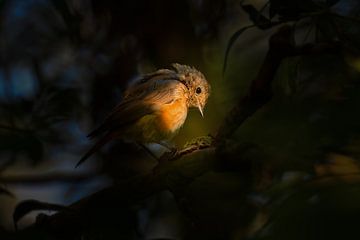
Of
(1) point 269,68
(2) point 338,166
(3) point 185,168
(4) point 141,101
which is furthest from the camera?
(4) point 141,101

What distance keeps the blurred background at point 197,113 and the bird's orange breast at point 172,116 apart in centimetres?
7

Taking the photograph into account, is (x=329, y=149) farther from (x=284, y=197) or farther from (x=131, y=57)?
(x=131, y=57)

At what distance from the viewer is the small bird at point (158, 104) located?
3199mm

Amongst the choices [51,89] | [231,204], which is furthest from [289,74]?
[51,89]

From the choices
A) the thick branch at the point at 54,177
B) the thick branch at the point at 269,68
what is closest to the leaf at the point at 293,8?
the thick branch at the point at 269,68

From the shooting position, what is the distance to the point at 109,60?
389 centimetres

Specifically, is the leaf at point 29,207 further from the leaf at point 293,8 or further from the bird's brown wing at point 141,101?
the bird's brown wing at point 141,101

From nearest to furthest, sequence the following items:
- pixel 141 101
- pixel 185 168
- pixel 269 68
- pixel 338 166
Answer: pixel 338 166 < pixel 269 68 < pixel 185 168 < pixel 141 101

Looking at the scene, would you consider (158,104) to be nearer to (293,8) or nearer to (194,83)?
(194,83)

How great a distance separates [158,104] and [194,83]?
23 centimetres

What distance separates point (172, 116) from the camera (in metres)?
3.30

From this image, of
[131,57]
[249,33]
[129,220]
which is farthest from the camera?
[249,33]

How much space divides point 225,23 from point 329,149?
9.83ft

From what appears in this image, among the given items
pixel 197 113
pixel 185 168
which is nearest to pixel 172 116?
pixel 197 113
